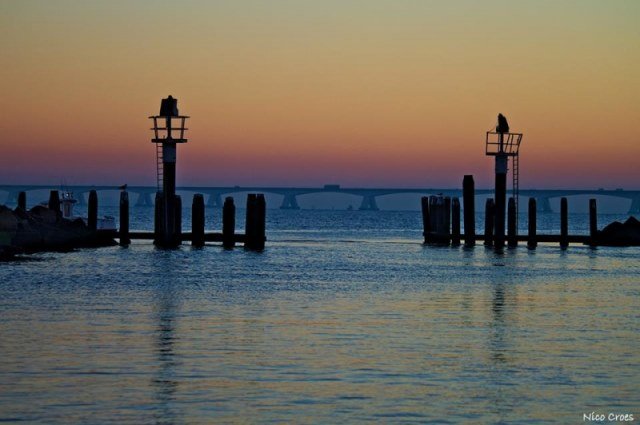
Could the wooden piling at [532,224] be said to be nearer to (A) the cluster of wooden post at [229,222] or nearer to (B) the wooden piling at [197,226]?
(A) the cluster of wooden post at [229,222]

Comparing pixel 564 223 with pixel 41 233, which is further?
pixel 564 223

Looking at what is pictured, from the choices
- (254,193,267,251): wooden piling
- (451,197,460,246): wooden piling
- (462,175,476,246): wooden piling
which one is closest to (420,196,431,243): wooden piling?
(451,197,460,246): wooden piling

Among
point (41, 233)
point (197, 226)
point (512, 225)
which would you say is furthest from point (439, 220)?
point (41, 233)

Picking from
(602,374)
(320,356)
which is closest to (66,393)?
(320,356)

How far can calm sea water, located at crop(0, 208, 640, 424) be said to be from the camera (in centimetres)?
1334

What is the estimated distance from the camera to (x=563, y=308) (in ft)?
83.3

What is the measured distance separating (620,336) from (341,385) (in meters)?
7.08

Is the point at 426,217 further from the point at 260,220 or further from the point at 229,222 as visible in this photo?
the point at 229,222

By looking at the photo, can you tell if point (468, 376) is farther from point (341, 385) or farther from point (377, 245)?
point (377, 245)

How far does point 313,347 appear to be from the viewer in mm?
18078

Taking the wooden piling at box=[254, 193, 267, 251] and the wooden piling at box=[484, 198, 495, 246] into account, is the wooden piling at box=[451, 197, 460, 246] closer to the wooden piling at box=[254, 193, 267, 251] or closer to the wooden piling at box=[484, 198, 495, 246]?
the wooden piling at box=[484, 198, 495, 246]

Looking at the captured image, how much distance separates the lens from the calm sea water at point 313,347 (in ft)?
43.8

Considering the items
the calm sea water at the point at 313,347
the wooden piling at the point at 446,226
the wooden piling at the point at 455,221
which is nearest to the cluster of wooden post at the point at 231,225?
the wooden piling at the point at 455,221

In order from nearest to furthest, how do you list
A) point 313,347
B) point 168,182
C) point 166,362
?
point 166,362
point 313,347
point 168,182
